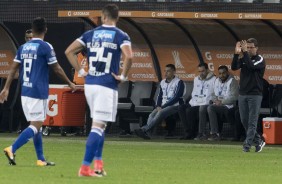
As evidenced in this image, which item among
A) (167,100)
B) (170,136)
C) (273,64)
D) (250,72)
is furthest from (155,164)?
(170,136)

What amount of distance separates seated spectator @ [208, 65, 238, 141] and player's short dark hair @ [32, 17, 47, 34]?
33.3 ft

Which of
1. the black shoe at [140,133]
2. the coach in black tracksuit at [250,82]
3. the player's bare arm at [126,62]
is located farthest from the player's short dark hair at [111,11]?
the black shoe at [140,133]

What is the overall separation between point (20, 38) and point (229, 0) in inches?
240

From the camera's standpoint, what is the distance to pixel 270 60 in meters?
27.1

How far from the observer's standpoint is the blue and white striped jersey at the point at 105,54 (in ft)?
46.9

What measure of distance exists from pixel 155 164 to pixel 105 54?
11.5 ft

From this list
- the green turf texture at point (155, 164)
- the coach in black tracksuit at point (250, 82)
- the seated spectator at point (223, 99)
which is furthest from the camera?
the seated spectator at point (223, 99)

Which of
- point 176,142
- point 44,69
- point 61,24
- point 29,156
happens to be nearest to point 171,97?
point 176,142

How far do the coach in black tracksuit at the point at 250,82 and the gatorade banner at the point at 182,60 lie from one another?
6661 millimetres

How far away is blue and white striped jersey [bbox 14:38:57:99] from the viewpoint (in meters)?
16.3

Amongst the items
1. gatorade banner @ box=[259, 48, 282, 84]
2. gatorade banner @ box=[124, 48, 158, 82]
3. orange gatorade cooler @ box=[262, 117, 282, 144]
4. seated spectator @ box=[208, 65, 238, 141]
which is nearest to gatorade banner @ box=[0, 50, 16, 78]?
gatorade banner @ box=[124, 48, 158, 82]

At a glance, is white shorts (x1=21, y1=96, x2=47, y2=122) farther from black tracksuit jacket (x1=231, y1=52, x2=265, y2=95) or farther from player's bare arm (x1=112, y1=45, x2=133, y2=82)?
black tracksuit jacket (x1=231, y1=52, x2=265, y2=95)

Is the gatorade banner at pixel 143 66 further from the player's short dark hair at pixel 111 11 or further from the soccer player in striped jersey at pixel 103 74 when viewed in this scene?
the player's short dark hair at pixel 111 11

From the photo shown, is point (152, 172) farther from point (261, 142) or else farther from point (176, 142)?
point (176, 142)
